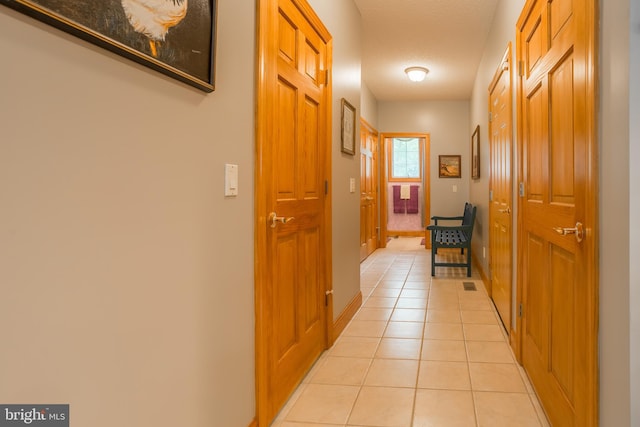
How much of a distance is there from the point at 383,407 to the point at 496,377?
0.73 metres

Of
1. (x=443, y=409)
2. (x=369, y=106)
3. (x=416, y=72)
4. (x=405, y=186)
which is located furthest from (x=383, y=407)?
(x=405, y=186)

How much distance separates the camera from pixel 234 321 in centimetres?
159

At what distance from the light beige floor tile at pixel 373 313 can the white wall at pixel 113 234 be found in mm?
2083

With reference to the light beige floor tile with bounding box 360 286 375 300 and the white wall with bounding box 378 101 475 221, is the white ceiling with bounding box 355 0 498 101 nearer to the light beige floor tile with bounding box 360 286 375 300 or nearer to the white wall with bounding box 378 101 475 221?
the white wall with bounding box 378 101 475 221

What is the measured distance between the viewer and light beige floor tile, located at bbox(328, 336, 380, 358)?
2730 mm

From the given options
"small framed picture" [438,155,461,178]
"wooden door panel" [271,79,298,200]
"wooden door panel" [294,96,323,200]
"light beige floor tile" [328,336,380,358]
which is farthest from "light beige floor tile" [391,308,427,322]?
"small framed picture" [438,155,461,178]

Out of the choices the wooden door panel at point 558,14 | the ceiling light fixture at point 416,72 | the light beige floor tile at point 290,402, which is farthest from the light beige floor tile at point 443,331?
the ceiling light fixture at point 416,72

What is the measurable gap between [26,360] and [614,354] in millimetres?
1447

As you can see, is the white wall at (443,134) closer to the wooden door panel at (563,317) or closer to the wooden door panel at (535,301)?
the wooden door panel at (535,301)

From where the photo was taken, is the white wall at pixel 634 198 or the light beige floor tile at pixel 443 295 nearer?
the white wall at pixel 634 198

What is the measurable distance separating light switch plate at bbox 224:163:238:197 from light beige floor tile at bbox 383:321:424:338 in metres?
1.93

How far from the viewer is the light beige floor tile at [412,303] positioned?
3865 millimetres

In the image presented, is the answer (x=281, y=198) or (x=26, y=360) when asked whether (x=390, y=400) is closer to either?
(x=281, y=198)

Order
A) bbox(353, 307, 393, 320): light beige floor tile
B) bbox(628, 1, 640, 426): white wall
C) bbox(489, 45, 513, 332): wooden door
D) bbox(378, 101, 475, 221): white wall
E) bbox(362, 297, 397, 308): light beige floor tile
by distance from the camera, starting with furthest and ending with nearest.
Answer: bbox(378, 101, 475, 221): white wall
bbox(362, 297, 397, 308): light beige floor tile
bbox(353, 307, 393, 320): light beige floor tile
bbox(489, 45, 513, 332): wooden door
bbox(628, 1, 640, 426): white wall
